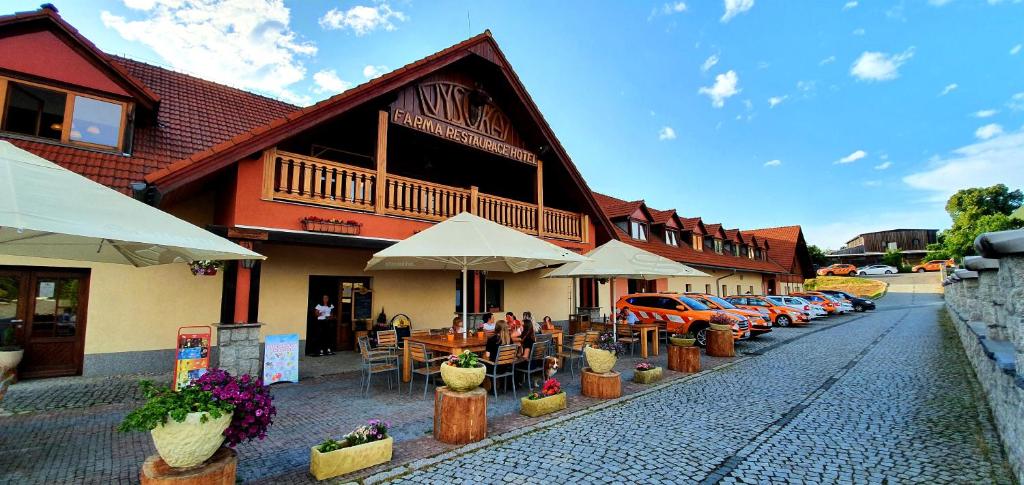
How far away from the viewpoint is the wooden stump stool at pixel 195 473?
3.09m

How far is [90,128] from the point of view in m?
8.40

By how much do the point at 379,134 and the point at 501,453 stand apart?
297 inches

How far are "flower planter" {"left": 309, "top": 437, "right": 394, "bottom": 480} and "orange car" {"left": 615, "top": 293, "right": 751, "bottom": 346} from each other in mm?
9280

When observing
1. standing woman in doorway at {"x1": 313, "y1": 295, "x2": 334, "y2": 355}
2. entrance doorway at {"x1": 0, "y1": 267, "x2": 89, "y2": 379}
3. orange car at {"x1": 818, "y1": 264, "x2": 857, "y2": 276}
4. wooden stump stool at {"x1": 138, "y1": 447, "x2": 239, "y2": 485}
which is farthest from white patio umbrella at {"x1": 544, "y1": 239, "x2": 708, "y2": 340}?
orange car at {"x1": 818, "y1": 264, "x2": 857, "y2": 276}

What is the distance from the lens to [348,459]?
4141mm

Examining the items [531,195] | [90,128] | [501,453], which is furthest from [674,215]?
[90,128]

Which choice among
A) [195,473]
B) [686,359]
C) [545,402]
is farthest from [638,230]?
[195,473]

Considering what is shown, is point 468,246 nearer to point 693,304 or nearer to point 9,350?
point 9,350

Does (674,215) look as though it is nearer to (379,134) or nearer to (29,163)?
(379,134)

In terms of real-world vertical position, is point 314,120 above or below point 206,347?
above

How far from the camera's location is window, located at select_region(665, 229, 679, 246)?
78.4 ft

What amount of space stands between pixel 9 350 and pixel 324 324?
17.5ft

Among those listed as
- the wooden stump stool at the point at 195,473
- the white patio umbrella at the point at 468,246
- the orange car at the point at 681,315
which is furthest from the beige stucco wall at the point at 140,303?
the orange car at the point at 681,315

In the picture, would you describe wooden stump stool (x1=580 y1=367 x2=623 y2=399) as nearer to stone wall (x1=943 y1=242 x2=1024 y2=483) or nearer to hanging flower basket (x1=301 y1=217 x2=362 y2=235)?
stone wall (x1=943 y1=242 x2=1024 y2=483)
